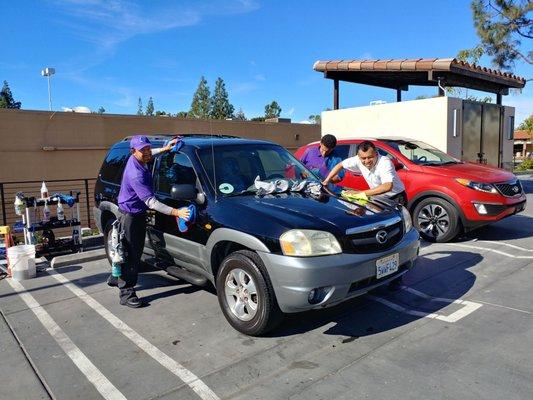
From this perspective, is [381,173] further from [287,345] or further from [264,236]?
[287,345]

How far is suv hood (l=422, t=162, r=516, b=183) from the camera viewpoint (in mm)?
7109

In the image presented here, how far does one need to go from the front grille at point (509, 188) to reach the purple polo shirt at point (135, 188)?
527 cm

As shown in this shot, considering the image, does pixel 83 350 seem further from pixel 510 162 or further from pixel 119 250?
pixel 510 162

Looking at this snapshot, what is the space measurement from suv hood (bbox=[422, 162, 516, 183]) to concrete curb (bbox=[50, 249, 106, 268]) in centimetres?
541

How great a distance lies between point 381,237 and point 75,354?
2799 millimetres

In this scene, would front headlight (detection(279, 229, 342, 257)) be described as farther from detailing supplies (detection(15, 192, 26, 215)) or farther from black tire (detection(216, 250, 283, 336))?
detailing supplies (detection(15, 192, 26, 215))

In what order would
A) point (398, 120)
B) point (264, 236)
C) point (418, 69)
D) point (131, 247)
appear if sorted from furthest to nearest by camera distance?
1. point (398, 120)
2. point (418, 69)
3. point (131, 247)
4. point (264, 236)

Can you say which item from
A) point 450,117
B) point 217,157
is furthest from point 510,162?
point 217,157

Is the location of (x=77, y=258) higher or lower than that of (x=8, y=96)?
lower

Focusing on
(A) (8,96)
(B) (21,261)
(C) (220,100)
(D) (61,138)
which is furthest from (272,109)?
(B) (21,261)

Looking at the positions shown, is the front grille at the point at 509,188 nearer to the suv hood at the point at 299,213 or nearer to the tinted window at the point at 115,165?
the suv hood at the point at 299,213

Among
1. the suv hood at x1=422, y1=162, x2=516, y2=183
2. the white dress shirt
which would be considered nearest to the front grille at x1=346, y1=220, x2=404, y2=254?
the white dress shirt

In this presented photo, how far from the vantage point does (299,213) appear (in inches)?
156

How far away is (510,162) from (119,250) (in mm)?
14356
